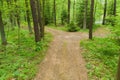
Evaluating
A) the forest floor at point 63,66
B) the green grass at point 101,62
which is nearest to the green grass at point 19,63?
the forest floor at point 63,66

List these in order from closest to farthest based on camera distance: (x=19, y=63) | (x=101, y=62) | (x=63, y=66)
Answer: (x=63, y=66), (x=19, y=63), (x=101, y=62)

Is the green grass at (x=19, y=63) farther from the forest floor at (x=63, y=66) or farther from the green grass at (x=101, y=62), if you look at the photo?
the green grass at (x=101, y=62)

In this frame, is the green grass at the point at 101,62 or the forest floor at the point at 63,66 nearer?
the forest floor at the point at 63,66

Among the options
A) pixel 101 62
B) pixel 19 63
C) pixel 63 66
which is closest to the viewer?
pixel 63 66

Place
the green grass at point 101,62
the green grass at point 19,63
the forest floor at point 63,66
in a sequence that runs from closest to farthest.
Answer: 1. the green grass at point 19,63
2. the forest floor at point 63,66
3. the green grass at point 101,62

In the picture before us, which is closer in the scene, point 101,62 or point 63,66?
point 63,66

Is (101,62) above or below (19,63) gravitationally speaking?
below

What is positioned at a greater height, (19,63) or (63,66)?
(19,63)

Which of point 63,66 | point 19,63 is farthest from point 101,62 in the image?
point 19,63

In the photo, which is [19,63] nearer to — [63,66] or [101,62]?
[63,66]

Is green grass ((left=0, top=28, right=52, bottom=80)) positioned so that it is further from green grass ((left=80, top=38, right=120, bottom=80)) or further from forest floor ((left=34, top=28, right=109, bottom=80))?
green grass ((left=80, top=38, right=120, bottom=80))

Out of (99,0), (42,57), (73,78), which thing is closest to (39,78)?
(73,78)

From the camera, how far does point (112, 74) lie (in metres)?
8.16

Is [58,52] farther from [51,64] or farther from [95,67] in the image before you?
[95,67]
